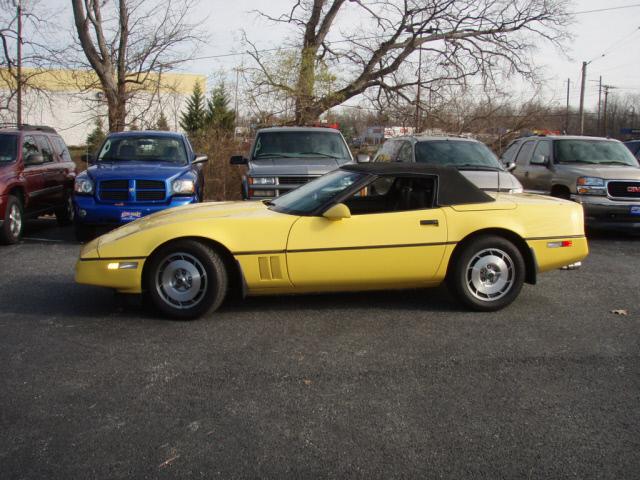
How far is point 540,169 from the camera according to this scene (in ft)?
38.9

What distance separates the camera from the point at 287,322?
5328 millimetres

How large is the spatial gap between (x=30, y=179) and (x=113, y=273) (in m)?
5.92

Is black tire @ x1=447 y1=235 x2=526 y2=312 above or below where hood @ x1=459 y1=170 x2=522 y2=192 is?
below

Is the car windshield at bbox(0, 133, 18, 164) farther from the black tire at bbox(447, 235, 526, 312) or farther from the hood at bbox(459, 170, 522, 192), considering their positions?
the black tire at bbox(447, 235, 526, 312)

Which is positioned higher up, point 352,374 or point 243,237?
point 243,237

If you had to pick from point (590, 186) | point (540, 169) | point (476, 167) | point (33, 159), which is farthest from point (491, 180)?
point (33, 159)

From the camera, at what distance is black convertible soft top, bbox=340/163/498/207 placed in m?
5.73

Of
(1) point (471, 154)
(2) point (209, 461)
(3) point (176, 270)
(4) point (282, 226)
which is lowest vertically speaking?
(2) point (209, 461)

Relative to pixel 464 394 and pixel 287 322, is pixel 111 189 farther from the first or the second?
pixel 464 394

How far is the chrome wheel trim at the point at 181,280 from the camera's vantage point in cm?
532

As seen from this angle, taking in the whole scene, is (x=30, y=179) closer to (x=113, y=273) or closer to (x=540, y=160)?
(x=113, y=273)

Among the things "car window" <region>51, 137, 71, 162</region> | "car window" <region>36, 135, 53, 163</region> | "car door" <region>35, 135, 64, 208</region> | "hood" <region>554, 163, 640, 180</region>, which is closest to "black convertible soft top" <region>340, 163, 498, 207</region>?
"hood" <region>554, 163, 640, 180</region>

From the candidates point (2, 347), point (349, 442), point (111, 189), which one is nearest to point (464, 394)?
point (349, 442)

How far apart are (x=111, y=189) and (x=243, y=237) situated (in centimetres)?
470
